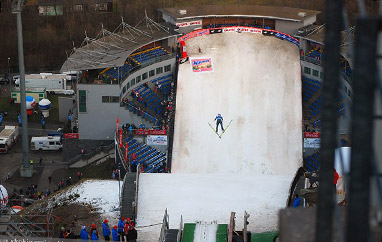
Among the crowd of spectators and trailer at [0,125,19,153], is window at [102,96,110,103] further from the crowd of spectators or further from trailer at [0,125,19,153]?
the crowd of spectators

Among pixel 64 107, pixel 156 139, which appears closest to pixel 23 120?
pixel 156 139

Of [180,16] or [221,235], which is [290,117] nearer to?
[180,16]

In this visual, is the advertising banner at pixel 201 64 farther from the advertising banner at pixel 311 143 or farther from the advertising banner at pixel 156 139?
the advertising banner at pixel 311 143

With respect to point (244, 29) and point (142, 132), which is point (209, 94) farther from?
point (244, 29)

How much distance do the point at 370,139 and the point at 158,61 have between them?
1870 inches

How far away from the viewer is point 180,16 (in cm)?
6022

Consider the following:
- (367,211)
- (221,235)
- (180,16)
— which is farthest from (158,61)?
(367,211)

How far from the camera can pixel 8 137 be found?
170ft

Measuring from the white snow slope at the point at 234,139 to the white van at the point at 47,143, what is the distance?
827 cm

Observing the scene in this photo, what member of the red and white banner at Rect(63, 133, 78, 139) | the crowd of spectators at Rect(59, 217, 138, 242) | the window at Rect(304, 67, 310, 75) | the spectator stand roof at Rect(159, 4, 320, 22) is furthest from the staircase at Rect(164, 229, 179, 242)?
the spectator stand roof at Rect(159, 4, 320, 22)

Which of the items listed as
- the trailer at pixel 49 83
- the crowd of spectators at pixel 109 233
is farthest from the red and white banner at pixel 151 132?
the crowd of spectators at pixel 109 233

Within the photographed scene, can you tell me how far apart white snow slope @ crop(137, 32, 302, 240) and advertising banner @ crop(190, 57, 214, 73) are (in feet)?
1.14

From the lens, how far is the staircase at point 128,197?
103ft

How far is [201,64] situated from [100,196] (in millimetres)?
22710
